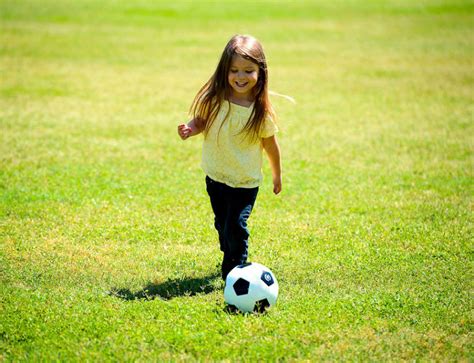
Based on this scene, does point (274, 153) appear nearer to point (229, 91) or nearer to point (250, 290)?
point (229, 91)

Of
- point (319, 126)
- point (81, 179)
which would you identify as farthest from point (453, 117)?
point (81, 179)

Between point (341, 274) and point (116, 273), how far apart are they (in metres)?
1.80

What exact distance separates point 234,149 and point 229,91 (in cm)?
44

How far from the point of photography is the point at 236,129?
5406 mm

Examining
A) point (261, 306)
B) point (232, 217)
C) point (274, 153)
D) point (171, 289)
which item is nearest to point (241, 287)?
point (261, 306)

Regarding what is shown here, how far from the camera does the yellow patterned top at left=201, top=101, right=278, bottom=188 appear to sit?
5.40 metres

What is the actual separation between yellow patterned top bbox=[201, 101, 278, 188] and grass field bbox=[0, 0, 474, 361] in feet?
2.82

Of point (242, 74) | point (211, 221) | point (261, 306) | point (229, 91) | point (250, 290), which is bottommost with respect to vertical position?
point (211, 221)

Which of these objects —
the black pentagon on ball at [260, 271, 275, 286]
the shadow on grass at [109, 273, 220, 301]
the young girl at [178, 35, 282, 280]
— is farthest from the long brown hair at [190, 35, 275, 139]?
the shadow on grass at [109, 273, 220, 301]

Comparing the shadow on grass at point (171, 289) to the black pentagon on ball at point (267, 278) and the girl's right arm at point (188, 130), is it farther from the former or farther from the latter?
the girl's right arm at point (188, 130)

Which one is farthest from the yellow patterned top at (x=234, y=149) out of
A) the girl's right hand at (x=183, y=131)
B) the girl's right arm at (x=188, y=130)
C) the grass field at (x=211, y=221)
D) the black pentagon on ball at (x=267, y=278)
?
the grass field at (x=211, y=221)

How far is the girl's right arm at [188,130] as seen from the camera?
5.30 meters

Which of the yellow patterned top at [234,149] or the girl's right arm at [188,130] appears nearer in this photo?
the girl's right arm at [188,130]

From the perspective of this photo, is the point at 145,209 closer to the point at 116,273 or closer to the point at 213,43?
the point at 116,273
